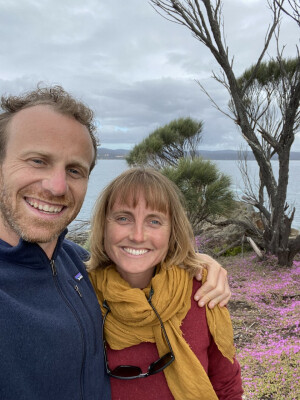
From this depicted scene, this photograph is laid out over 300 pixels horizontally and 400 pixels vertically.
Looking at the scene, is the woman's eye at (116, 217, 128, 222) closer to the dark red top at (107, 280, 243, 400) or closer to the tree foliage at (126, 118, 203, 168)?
the dark red top at (107, 280, 243, 400)

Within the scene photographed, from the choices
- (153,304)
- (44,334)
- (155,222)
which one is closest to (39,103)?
(155,222)

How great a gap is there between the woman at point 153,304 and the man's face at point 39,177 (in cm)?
34

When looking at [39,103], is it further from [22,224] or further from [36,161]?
[22,224]

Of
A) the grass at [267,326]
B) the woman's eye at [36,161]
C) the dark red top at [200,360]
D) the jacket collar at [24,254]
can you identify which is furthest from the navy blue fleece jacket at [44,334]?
the grass at [267,326]

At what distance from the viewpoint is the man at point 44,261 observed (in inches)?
45.1

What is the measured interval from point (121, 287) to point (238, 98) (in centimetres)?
665

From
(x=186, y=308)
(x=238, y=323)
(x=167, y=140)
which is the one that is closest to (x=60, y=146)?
(x=186, y=308)

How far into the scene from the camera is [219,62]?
297 inches

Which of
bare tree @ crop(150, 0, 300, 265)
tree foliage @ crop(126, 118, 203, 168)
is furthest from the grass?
tree foliage @ crop(126, 118, 203, 168)

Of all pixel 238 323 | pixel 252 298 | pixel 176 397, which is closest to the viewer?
pixel 176 397

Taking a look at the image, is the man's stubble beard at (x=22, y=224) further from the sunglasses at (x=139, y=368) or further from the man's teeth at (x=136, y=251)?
the sunglasses at (x=139, y=368)

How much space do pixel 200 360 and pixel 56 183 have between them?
1.11 metres

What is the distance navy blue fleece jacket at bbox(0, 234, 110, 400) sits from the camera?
1.11m

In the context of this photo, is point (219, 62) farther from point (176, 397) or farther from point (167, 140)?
point (167, 140)
